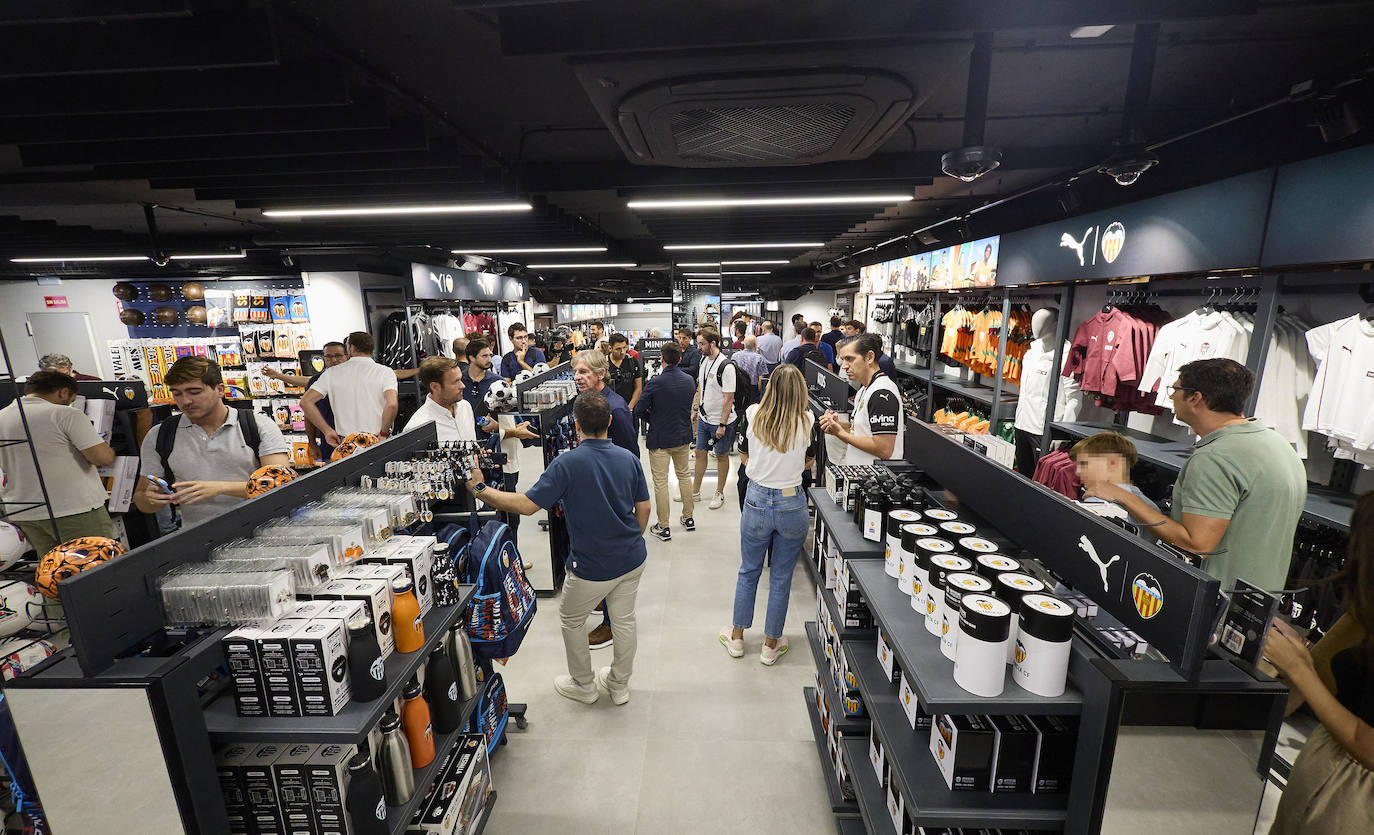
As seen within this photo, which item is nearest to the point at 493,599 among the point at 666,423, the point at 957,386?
the point at 666,423

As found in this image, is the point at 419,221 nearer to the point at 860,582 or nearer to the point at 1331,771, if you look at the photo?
the point at 860,582

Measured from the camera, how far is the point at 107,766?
138 cm

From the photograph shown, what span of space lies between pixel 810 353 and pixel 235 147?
20.1ft

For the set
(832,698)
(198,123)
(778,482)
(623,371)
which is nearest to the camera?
(832,698)

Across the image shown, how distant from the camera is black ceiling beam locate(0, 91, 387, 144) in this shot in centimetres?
308

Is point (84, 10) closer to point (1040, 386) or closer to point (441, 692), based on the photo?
point (441, 692)

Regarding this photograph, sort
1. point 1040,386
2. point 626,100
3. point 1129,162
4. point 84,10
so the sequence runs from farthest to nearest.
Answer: point 1040,386 → point 1129,162 → point 84,10 → point 626,100

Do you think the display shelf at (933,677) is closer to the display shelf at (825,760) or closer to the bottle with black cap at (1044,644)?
the bottle with black cap at (1044,644)

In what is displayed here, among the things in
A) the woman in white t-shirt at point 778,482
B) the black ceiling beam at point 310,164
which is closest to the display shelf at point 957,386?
the woman in white t-shirt at point 778,482

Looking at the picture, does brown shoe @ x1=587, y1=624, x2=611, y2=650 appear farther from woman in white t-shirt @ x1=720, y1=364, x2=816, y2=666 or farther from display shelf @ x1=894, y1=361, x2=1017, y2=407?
display shelf @ x1=894, y1=361, x2=1017, y2=407

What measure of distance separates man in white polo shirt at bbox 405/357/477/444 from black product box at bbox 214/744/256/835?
2.09 meters

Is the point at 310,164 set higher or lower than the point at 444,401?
higher

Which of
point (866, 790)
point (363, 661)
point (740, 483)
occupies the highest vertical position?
point (363, 661)

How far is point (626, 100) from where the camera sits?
177 cm
